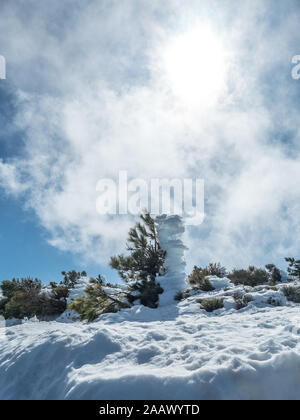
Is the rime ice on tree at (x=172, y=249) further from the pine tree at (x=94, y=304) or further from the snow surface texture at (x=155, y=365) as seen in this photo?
the snow surface texture at (x=155, y=365)

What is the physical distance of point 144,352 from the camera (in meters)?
3.56

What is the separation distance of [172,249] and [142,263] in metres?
1.79

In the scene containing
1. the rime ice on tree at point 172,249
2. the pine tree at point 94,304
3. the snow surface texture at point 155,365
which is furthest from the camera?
the rime ice on tree at point 172,249

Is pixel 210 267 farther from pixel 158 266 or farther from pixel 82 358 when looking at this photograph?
pixel 82 358

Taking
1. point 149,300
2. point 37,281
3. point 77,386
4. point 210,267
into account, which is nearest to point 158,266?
point 149,300

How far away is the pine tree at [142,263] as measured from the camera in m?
11.7

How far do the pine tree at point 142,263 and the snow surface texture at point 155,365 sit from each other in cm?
672

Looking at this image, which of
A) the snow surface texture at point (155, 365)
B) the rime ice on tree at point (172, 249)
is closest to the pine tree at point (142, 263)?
the rime ice on tree at point (172, 249)

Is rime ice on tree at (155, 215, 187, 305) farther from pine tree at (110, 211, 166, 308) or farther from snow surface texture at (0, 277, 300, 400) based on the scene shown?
snow surface texture at (0, 277, 300, 400)

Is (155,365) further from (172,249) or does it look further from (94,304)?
(172,249)

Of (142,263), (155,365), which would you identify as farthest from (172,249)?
(155,365)

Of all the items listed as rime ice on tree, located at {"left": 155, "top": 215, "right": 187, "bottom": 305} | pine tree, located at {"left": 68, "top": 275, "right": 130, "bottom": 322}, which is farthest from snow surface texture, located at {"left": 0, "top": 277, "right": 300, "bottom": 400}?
rime ice on tree, located at {"left": 155, "top": 215, "right": 187, "bottom": 305}

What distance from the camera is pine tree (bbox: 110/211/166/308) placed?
11719 millimetres

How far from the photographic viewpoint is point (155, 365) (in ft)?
10.4
